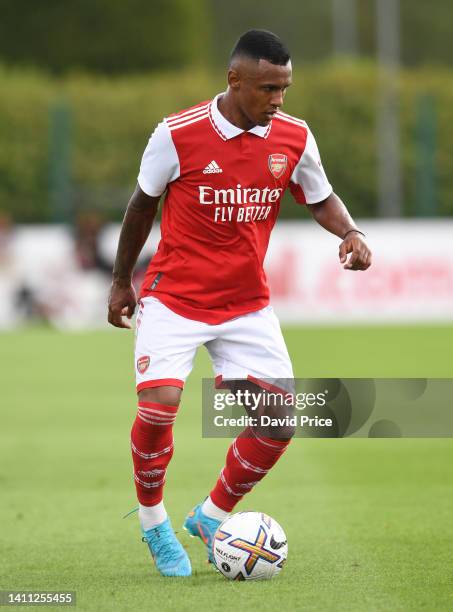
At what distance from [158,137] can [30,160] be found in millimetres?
23461

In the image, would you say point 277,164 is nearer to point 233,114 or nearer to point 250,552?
point 233,114

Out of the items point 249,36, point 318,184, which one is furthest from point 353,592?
point 249,36

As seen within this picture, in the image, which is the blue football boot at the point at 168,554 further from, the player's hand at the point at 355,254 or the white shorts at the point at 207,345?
the player's hand at the point at 355,254

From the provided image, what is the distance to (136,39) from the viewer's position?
49906 millimetres

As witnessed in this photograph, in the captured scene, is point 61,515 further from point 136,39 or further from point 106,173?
point 136,39

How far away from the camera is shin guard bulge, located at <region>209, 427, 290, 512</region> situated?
646 cm

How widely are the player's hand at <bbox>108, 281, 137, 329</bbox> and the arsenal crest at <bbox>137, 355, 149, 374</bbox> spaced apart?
0.33 meters

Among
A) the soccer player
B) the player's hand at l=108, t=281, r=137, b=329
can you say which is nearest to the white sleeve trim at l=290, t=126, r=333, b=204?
the soccer player

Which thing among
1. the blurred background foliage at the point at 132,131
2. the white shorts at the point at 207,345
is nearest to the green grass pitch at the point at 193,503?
the white shorts at the point at 207,345

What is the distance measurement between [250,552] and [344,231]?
1.53 metres

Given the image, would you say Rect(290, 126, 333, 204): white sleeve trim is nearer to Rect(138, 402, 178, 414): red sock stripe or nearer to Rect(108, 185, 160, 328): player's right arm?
Rect(108, 185, 160, 328): player's right arm

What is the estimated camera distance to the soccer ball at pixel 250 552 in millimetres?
6199

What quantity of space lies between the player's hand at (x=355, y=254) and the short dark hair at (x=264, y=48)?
0.85 meters

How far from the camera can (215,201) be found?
6273mm
